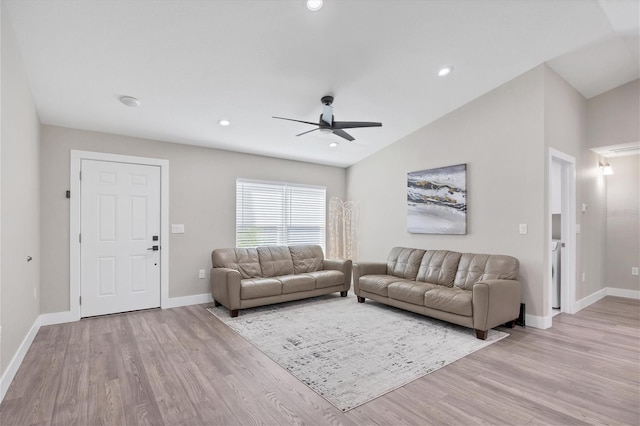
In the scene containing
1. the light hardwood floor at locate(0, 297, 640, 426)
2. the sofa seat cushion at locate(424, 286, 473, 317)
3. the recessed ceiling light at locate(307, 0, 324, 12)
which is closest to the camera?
the light hardwood floor at locate(0, 297, 640, 426)

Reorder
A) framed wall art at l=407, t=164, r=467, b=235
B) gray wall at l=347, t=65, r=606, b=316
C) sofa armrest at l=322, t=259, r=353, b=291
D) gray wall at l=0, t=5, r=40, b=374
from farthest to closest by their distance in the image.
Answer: sofa armrest at l=322, t=259, r=353, b=291
framed wall art at l=407, t=164, r=467, b=235
gray wall at l=347, t=65, r=606, b=316
gray wall at l=0, t=5, r=40, b=374

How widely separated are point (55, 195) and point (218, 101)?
2465 mm

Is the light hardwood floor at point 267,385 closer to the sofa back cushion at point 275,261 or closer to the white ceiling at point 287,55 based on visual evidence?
the sofa back cushion at point 275,261

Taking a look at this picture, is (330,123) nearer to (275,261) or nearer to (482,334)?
(275,261)

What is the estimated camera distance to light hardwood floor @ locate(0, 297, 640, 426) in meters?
2.08

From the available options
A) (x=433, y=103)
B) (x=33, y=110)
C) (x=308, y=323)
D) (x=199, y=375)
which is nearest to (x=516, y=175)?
(x=433, y=103)

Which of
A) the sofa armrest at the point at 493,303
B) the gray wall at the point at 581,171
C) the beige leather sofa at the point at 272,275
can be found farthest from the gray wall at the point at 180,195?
the gray wall at the point at 581,171

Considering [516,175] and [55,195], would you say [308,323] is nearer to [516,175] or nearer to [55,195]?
[516,175]

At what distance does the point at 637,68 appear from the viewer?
4164 mm

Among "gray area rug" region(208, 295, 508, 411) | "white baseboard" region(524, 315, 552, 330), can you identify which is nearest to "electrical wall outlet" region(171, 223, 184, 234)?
"gray area rug" region(208, 295, 508, 411)

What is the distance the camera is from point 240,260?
5047 millimetres

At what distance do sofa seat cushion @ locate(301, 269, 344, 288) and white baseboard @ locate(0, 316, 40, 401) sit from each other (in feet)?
11.1

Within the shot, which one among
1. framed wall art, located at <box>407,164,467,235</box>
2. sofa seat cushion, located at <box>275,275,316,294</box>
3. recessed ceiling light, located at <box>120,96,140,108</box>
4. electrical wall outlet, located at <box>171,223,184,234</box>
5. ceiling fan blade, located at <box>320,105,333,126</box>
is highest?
recessed ceiling light, located at <box>120,96,140,108</box>

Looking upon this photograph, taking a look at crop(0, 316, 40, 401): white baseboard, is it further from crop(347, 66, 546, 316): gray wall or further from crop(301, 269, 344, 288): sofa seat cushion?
crop(347, 66, 546, 316): gray wall
